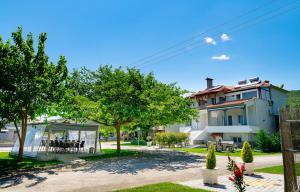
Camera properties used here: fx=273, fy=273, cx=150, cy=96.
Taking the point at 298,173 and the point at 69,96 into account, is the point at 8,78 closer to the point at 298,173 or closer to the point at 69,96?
the point at 69,96

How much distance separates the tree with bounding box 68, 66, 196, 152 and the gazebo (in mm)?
2442

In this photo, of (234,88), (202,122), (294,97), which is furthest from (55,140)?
(294,97)

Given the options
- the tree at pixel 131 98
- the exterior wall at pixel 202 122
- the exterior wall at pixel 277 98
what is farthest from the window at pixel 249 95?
the tree at pixel 131 98

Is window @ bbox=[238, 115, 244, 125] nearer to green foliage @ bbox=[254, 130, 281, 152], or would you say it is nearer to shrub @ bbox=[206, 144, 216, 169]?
green foliage @ bbox=[254, 130, 281, 152]

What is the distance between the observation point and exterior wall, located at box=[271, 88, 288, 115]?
4045 cm

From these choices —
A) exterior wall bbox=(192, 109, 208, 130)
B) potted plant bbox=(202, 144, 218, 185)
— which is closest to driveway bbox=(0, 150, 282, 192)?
potted plant bbox=(202, 144, 218, 185)

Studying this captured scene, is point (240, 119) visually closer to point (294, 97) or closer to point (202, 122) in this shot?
point (202, 122)

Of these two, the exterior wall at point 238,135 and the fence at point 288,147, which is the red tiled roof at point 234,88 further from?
the fence at point 288,147

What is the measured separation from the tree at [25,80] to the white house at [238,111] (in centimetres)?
2063

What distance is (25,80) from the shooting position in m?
19.2

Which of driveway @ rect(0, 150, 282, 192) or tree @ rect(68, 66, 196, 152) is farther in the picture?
tree @ rect(68, 66, 196, 152)

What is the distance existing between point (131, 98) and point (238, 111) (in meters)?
22.4

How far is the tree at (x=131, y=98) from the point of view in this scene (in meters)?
23.1

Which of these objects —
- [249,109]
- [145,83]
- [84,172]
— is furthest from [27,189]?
[249,109]
